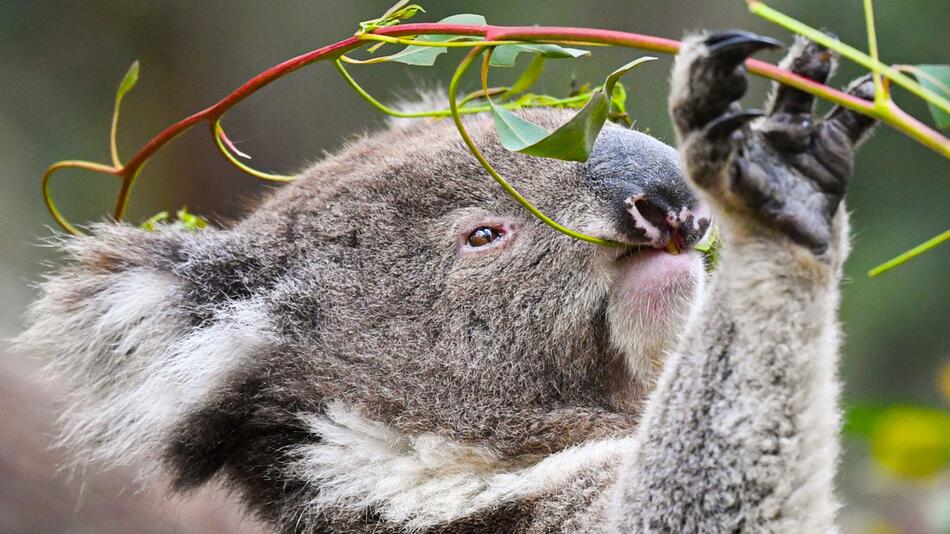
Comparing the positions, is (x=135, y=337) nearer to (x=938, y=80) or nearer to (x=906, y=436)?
(x=938, y=80)

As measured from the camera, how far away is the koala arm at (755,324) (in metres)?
1.65

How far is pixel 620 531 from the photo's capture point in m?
1.99

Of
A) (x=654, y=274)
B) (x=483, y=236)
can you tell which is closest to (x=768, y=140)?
(x=654, y=274)

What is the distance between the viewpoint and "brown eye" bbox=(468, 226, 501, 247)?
260 centimetres

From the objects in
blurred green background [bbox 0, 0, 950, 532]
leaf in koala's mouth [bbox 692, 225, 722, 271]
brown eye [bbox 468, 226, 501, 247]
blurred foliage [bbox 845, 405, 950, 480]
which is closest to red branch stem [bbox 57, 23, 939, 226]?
brown eye [bbox 468, 226, 501, 247]

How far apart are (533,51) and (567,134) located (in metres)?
0.29

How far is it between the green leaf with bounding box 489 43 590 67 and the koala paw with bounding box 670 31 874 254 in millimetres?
445

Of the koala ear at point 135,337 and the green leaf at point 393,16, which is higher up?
the green leaf at point 393,16

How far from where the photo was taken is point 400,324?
8.50 ft

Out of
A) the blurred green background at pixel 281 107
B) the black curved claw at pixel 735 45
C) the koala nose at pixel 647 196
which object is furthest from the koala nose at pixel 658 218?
the blurred green background at pixel 281 107

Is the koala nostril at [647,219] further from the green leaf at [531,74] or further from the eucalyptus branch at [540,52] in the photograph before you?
the green leaf at [531,74]

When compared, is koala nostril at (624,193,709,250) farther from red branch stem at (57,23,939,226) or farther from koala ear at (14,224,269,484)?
koala ear at (14,224,269,484)

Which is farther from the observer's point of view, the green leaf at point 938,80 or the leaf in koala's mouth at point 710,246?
the leaf in koala's mouth at point 710,246

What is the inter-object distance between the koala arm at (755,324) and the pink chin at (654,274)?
0.48 metres
